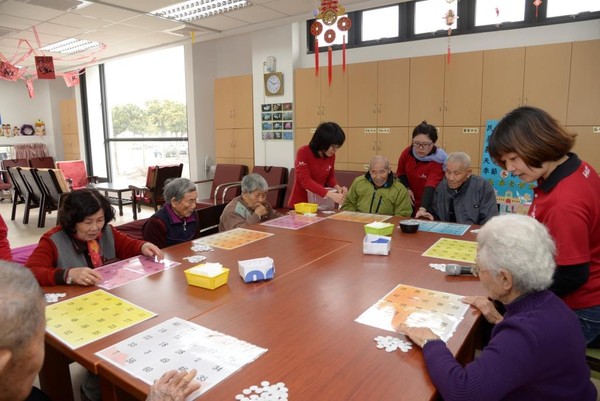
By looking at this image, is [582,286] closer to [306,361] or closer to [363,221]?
[306,361]

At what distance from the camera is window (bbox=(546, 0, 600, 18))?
399cm

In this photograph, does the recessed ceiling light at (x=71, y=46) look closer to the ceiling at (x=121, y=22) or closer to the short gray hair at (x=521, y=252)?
the ceiling at (x=121, y=22)

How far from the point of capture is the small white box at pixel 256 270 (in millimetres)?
1735

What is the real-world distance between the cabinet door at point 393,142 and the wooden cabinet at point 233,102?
2.12 metres

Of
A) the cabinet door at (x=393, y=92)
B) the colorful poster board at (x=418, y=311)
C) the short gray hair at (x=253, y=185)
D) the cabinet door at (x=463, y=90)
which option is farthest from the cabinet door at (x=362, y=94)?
the colorful poster board at (x=418, y=311)

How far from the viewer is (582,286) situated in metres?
1.51

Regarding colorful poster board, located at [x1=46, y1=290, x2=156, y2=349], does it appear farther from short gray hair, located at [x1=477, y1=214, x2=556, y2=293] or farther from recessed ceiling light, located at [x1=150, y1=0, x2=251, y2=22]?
recessed ceiling light, located at [x1=150, y1=0, x2=251, y2=22]

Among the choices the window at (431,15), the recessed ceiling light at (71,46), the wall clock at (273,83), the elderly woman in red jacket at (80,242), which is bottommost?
the elderly woman in red jacket at (80,242)

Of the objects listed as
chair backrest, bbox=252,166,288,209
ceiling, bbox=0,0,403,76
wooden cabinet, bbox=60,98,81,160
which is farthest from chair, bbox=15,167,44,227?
chair backrest, bbox=252,166,288,209

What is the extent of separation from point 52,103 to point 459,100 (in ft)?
31.9

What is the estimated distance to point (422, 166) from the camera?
11.3 ft

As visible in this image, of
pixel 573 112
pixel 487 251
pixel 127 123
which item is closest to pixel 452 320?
pixel 487 251

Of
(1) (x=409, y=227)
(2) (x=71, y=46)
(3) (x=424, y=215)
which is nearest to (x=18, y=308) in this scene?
(1) (x=409, y=227)

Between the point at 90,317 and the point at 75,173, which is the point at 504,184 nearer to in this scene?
the point at 90,317
